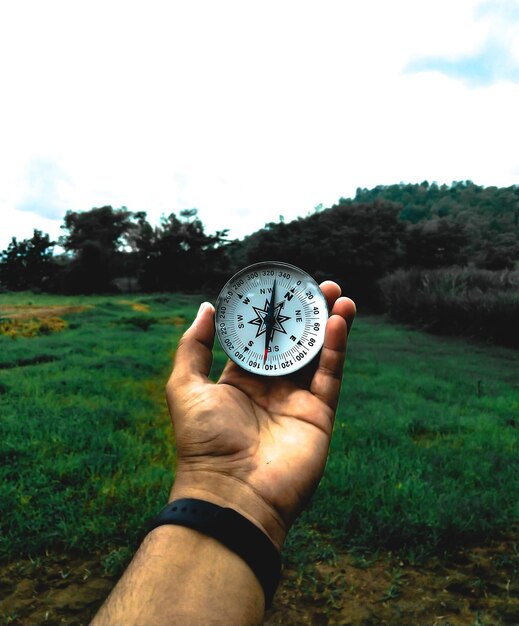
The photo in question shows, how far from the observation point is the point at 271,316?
292 centimetres

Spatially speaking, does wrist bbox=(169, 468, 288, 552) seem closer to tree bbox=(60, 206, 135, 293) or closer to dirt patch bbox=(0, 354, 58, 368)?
dirt patch bbox=(0, 354, 58, 368)

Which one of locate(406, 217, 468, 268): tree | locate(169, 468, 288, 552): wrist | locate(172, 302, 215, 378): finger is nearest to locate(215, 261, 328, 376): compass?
locate(172, 302, 215, 378): finger

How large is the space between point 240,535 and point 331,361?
3.23 feet

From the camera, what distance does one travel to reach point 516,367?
10836 mm

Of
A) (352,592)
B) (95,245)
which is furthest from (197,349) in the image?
(95,245)

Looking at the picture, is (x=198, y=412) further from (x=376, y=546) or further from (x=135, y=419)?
(x=135, y=419)

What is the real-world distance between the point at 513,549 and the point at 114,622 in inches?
128

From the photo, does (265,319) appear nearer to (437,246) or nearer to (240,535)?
(240,535)

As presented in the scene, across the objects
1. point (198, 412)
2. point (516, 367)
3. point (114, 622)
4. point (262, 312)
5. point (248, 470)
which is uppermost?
point (262, 312)

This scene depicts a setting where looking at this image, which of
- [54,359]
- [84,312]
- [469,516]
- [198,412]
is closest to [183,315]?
[84,312]

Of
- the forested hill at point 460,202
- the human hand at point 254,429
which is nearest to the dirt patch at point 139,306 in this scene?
the forested hill at point 460,202

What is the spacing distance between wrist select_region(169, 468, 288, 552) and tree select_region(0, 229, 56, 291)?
26788 millimetres

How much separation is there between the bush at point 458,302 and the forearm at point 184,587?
13363 millimetres

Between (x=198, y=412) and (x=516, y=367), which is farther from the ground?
(x=198, y=412)
